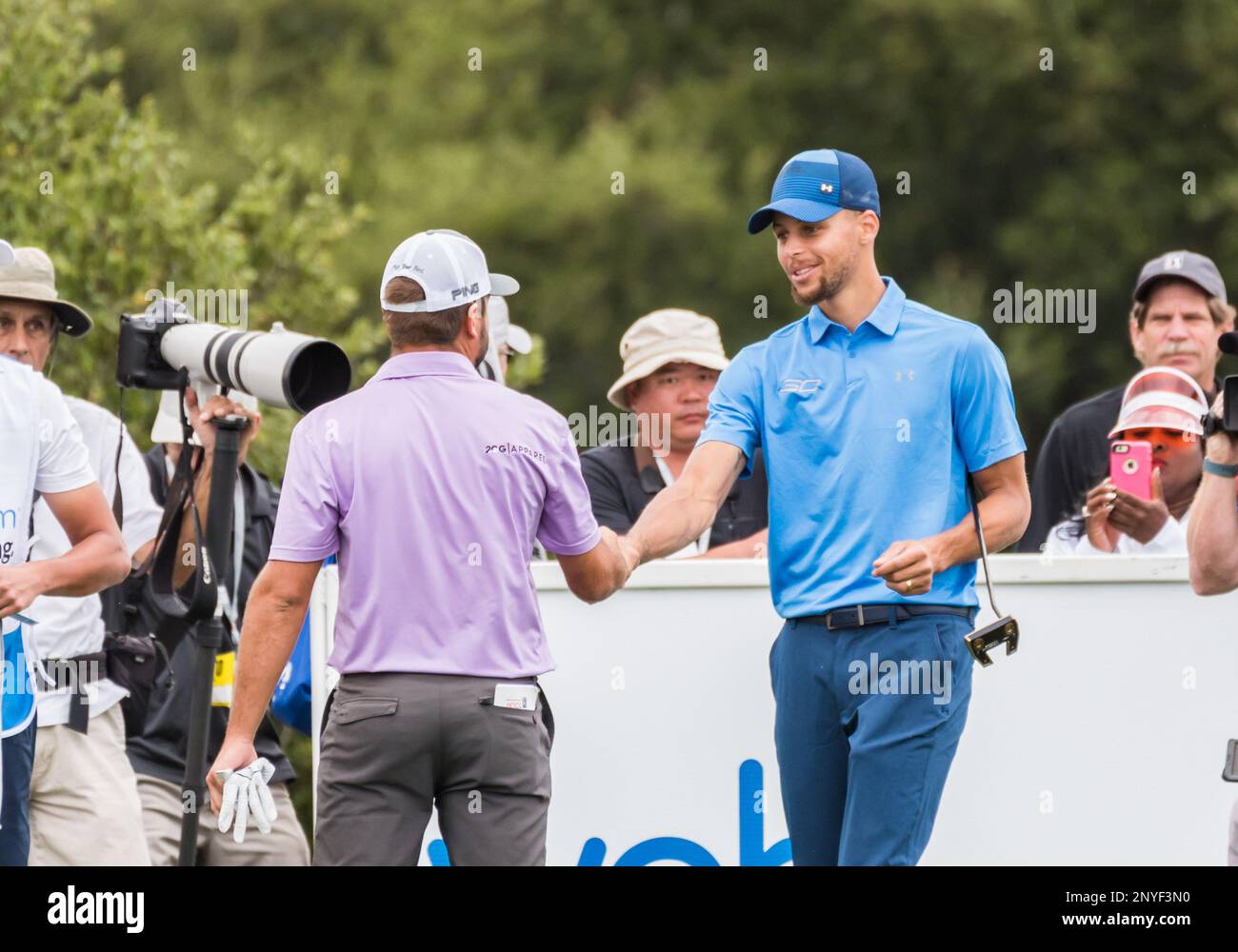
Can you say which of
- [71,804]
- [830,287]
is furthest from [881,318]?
[71,804]

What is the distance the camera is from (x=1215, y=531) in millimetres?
4402

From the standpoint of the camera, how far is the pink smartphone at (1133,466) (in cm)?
544

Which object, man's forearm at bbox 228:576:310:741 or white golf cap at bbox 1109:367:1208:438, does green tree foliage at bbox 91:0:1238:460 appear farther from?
man's forearm at bbox 228:576:310:741

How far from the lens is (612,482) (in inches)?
237

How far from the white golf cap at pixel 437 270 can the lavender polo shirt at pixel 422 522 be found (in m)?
0.18

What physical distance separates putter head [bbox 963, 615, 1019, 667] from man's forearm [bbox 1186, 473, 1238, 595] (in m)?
0.42

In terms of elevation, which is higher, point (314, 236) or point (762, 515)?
point (314, 236)

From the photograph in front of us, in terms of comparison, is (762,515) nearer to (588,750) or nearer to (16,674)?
(588,750)

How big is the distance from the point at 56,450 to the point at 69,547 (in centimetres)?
78

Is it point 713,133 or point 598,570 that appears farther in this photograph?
point 713,133

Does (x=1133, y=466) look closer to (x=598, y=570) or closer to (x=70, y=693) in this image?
(x=598, y=570)

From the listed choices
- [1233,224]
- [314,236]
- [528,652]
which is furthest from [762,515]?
[1233,224]

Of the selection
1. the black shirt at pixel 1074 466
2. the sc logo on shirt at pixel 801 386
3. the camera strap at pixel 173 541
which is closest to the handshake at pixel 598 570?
the sc logo on shirt at pixel 801 386
